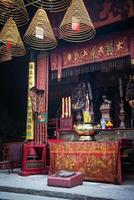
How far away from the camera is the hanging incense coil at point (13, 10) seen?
18.8 feet

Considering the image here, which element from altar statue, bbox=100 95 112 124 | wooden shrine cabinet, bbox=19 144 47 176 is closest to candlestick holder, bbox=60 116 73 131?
altar statue, bbox=100 95 112 124

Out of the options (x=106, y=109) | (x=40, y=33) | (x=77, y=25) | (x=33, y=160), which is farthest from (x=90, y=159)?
(x=106, y=109)

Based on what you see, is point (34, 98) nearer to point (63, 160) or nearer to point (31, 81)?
point (31, 81)

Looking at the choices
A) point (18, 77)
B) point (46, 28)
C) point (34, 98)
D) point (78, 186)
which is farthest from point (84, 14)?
point (18, 77)

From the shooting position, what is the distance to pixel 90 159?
5.53 meters

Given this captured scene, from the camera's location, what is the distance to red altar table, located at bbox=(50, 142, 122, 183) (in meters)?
5.27

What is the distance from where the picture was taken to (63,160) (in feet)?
19.4

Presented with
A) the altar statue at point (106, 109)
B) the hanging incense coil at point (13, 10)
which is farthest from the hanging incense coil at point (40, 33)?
the altar statue at point (106, 109)

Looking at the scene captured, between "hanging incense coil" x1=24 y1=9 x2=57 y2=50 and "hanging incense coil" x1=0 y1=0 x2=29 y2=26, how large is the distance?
0.26 meters

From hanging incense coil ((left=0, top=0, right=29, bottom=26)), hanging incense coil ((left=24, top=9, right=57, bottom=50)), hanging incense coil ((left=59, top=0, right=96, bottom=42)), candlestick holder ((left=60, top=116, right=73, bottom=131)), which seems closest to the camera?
hanging incense coil ((left=59, top=0, right=96, bottom=42))

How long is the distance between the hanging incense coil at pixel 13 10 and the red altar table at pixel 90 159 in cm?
280

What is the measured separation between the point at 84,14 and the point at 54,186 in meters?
3.18

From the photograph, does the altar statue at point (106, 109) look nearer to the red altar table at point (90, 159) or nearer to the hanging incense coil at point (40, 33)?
the hanging incense coil at point (40, 33)

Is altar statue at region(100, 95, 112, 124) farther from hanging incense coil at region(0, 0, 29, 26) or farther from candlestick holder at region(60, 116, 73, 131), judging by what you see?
hanging incense coil at region(0, 0, 29, 26)
